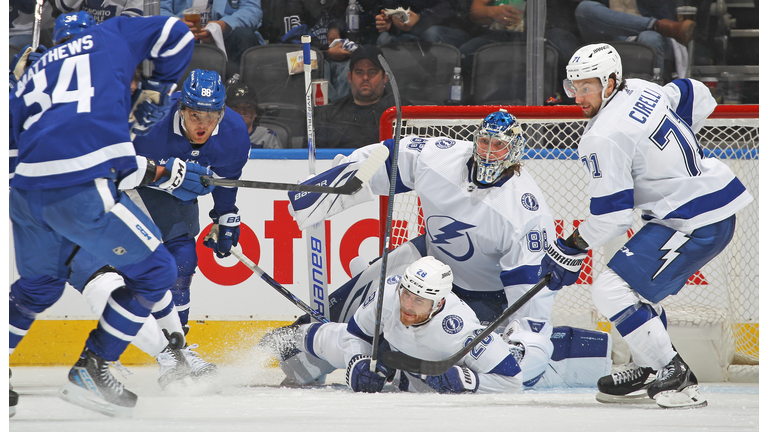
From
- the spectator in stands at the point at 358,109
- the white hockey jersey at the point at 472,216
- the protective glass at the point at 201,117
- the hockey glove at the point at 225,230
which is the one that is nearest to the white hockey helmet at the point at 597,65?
the white hockey jersey at the point at 472,216

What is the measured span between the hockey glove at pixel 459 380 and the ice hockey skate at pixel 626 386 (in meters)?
0.42

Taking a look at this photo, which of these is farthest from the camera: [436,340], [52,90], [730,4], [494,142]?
[730,4]

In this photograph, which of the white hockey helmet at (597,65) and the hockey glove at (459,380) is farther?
the hockey glove at (459,380)

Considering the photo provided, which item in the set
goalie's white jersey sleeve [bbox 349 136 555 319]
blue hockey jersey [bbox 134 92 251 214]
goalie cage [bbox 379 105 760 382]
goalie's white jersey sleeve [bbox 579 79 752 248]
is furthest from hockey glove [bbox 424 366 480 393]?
blue hockey jersey [bbox 134 92 251 214]

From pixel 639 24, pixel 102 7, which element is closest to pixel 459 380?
pixel 639 24

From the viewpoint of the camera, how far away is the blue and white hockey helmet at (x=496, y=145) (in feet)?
9.13

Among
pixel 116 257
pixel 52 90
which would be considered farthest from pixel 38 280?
pixel 52 90

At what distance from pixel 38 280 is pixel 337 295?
4.25 feet

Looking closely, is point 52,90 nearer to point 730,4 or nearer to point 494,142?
point 494,142

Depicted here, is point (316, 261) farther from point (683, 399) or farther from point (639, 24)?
point (639, 24)

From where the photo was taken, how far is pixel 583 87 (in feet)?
7.72

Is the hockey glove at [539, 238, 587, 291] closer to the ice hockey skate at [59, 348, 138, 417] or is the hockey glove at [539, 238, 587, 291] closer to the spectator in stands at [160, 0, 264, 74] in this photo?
the ice hockey skate at [59, 348, 138, 417]

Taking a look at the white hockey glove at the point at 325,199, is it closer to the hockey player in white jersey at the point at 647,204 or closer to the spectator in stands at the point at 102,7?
the hockey player in white jersey at the point at 647,204

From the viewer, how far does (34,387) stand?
288 cm
